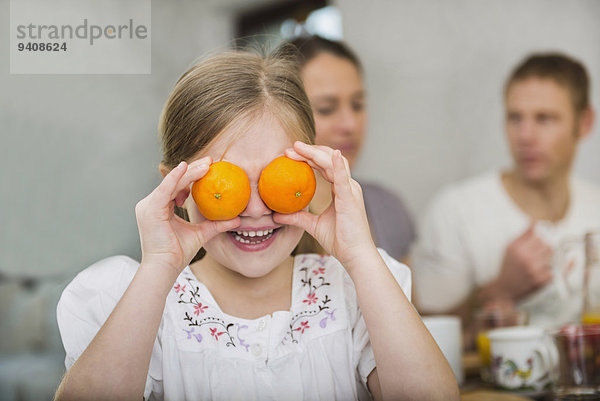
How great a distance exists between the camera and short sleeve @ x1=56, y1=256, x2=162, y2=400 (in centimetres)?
90

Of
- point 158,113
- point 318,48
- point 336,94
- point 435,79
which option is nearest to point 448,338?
point 158,113

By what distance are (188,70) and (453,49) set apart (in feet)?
5.35

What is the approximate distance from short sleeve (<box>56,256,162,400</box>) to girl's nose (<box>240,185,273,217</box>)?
231 millimetres

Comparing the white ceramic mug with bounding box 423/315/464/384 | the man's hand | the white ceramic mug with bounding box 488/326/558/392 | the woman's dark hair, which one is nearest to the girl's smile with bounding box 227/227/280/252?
the white ceramic mug with bounding box 423/315/464/384

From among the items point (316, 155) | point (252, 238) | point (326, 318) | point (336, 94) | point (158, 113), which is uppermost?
point (336, 94)

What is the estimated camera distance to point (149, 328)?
2.70 ft

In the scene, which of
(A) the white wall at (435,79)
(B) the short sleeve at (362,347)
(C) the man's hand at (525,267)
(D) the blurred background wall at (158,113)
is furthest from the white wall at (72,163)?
(C) the man's hand at (525,267)

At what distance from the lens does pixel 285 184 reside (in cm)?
83

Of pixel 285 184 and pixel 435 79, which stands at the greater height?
pixel 435 79

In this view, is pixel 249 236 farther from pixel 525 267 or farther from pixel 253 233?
pixel 525 267

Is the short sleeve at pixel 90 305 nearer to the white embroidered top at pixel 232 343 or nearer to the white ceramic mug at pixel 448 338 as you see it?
the white embroidered top at pixel 232 343

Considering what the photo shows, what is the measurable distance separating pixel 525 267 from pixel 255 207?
1.49 m

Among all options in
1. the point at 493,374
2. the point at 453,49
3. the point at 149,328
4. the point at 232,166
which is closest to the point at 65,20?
the point at 232,166

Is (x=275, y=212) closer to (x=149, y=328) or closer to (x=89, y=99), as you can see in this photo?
(x=149, y=328)
